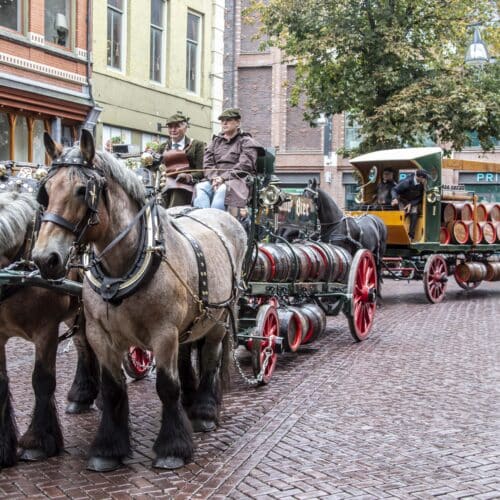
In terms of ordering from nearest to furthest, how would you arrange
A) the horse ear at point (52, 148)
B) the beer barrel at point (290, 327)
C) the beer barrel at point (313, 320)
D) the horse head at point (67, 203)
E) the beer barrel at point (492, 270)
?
the horse head at point (67, 203) → the horse ear at point (52, 148) → the beer barrel at point (290, 327) → the beer barrel at point (313, 320) → the beer barrel at point (492, 270)

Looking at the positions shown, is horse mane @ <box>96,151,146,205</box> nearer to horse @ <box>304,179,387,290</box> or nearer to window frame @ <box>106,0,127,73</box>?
horse @ <box>304,179,387,290</box>

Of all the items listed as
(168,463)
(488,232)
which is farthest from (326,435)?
(488,232)

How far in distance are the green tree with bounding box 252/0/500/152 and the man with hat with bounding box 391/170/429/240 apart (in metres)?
3.54

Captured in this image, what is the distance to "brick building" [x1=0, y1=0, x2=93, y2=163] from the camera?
51.8 feet

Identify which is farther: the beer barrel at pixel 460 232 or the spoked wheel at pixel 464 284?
the spoked wheel at pixel 464 284

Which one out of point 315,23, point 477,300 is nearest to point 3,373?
point 477,300

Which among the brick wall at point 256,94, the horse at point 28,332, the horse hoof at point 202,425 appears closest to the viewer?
the horse at point 28,332

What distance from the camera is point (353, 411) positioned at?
684cm

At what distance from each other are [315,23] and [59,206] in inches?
662

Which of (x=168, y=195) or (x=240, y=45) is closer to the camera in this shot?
(x=168, y=195)

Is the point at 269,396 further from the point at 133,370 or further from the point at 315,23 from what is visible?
the point at 315,23

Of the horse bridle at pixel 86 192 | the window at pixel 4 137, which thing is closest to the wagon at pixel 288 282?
the horse bridle at pixel 86 192

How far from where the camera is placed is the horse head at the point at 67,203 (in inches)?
174

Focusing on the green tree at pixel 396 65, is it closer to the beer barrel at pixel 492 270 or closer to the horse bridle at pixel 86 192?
the beer barrel at pixel 492 270
